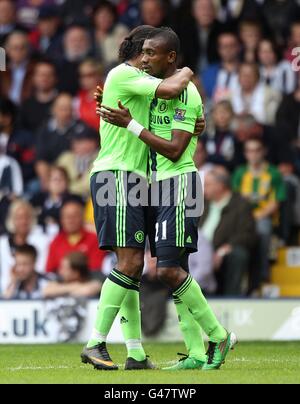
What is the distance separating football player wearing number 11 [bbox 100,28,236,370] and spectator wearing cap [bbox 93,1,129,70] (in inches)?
365

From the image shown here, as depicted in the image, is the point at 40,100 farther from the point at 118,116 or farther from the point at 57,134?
the point at 118,116

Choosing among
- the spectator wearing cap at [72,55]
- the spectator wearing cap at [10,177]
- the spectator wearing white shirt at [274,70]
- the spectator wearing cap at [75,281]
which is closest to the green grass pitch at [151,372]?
the spectator wearing cap at [75,281]

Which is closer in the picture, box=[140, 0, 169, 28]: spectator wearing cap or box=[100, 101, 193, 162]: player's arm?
box=[100, 101, 193, 162]: player's arm

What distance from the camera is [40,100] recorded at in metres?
18.3

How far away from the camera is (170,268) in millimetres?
9148

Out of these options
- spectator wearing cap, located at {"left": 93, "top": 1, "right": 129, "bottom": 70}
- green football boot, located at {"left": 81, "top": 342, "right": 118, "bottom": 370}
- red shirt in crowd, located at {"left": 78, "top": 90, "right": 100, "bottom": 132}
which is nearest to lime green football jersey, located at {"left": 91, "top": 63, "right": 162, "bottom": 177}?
green football boot, located at {"left": 81, "top": 342, "right": 118, "bottom": 370}

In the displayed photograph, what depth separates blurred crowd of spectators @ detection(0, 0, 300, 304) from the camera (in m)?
15.2

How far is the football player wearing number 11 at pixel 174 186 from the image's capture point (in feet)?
30.1

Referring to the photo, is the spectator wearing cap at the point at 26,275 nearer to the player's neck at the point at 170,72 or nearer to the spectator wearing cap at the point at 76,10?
the spectator wearing cap at the point at 76,10

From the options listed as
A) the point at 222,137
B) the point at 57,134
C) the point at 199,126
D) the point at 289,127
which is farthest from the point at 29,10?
the point at 199,126

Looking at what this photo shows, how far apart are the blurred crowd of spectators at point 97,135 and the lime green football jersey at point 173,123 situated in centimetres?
525

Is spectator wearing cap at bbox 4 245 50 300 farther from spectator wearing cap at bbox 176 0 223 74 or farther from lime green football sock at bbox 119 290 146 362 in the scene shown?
lime green football sock at bbox 119 290 146 362

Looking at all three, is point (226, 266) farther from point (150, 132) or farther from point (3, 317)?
point (150, 132)

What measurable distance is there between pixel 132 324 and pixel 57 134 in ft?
27.3
